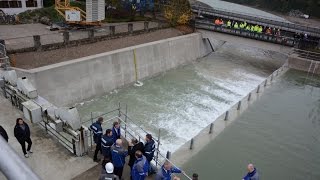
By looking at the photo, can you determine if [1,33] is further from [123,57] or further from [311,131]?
[311,131]

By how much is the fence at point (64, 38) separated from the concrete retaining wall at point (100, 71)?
2.86 meters

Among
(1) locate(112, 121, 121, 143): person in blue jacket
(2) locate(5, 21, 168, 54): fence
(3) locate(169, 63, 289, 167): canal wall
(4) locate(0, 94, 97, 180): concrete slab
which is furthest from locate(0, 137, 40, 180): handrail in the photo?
(2) locate(5, 21, 168, 54): fence

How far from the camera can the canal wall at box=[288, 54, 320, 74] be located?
27.4m

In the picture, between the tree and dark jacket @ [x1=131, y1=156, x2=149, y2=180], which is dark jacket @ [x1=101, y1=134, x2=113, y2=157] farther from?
the tree

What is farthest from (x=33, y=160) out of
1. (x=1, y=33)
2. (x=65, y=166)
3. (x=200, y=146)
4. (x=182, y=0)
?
(x=182, y=0)

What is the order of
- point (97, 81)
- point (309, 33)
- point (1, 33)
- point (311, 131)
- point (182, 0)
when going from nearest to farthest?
point (311, 131), point (97, 81), point (1, 33), point (309, 33), point (182, 0)

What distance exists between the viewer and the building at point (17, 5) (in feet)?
101

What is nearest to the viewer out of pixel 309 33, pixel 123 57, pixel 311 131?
pixel 311 131

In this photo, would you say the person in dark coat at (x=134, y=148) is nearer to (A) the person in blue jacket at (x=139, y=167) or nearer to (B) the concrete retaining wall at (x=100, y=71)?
(A) the person in blue jacket at (x=139, y=167)

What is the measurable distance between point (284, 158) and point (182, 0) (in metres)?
25.5

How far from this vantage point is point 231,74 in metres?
28.2

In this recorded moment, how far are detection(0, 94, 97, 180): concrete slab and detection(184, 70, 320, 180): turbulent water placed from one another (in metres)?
5.16

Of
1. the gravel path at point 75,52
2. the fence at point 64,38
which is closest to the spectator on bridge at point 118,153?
the gravel path at point 75,52

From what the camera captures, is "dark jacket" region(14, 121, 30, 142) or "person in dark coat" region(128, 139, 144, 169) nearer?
"dark jacket" region(14, 121, 30, 142)
